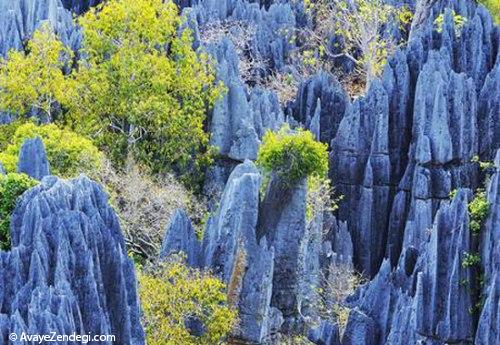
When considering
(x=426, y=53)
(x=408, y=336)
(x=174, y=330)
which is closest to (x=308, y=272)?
(x=408, y=336)

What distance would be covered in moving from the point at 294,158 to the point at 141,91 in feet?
31.1

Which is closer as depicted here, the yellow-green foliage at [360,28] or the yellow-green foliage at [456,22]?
the yellow-green foliage at [456,22]

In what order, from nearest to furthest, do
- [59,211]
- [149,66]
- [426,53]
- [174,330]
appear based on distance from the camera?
[59,211] → [174,330] → [149,66] → [426,53]

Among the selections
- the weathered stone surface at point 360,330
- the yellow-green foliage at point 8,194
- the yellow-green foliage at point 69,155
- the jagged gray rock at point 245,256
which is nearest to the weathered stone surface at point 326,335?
the weathered stone surface at point 360,330

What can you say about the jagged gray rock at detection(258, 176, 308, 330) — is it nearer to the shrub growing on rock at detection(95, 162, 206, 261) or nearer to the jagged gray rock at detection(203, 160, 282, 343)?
the jagged gray rock at detection(203, 160, 282, 343)

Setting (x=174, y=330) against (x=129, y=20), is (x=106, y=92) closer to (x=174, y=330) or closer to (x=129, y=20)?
(x=129, y=20)

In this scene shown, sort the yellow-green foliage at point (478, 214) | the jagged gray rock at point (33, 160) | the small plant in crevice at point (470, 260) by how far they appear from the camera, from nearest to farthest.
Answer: the small plant in crevice at point (470, 260), the yellow-green foliage at point (478, 214), the jagged gray rock at point (33, 160)

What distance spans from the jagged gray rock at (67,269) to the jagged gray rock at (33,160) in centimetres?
671

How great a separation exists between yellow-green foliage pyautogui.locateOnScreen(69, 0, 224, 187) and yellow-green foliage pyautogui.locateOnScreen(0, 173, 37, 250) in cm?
1311

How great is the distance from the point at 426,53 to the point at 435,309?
19.6 metres

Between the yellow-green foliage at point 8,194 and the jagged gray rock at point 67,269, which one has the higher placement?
the yellow-green foliage at point 8,194

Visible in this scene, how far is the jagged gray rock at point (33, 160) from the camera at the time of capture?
31.9 m

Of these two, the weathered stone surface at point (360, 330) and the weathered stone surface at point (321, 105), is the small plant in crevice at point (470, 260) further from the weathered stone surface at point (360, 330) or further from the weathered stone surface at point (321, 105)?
the weathered stone surface at point (321, 105)

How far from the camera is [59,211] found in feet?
78.7
